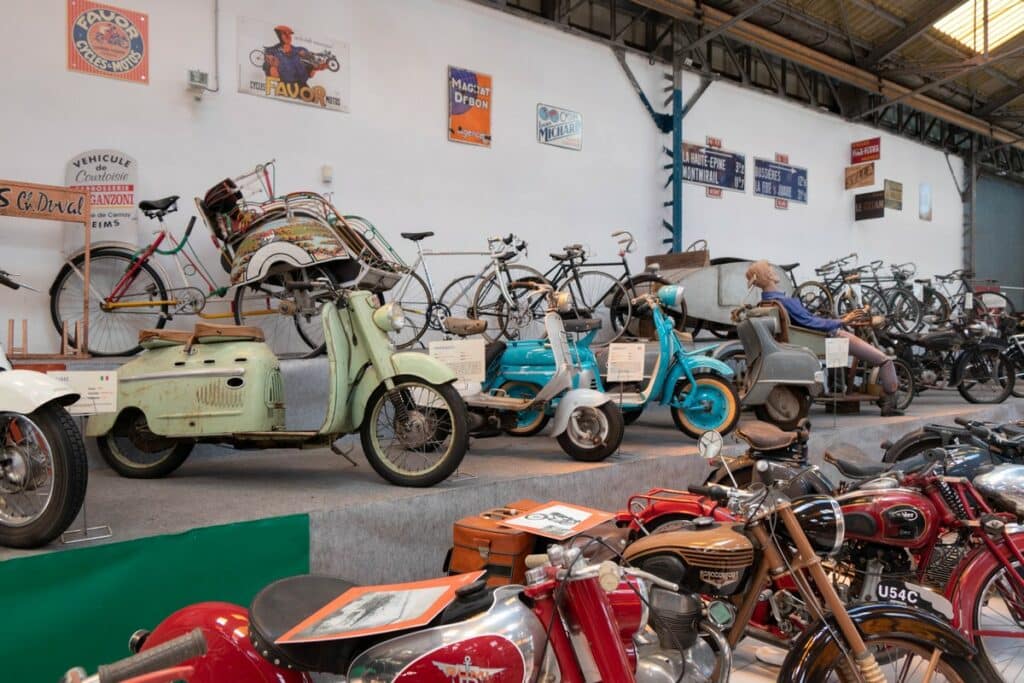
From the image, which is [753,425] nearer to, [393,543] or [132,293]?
[393,543]

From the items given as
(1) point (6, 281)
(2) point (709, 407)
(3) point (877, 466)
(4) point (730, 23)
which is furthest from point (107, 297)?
(4) point (730, 23)

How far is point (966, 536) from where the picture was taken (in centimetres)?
247

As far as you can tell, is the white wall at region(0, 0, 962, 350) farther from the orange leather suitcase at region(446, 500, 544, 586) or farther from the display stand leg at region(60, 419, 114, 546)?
the orange leather suitcase at region(446, 500, 544, 586)

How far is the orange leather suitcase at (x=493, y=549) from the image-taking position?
2479mm

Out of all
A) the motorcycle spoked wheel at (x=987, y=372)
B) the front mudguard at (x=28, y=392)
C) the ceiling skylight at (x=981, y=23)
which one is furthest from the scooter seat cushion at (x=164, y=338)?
the ceiling skylight at (x=981, y=23)

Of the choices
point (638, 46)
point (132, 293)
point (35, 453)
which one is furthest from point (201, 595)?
point (638, 46)

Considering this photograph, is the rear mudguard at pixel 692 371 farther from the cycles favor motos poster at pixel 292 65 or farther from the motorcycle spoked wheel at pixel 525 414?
the cycles favor motos poster at pixel 292 65

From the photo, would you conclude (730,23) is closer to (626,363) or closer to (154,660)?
(626,363)

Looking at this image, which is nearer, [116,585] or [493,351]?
[116,585]

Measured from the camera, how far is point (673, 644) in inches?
71.8

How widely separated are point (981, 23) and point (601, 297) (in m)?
6.56

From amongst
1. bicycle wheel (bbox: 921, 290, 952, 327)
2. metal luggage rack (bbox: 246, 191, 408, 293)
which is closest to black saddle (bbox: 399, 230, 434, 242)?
metal luggage rack (bbox: 246, 191, 408, 293)

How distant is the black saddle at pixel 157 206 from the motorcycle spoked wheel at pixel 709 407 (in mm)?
3426

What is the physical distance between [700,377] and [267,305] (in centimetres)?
302
